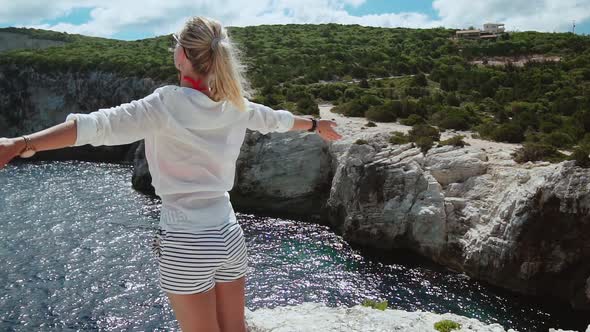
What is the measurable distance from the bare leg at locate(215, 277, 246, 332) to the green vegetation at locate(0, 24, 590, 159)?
360 inches

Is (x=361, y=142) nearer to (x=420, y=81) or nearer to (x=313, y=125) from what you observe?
(x=313, y=125)

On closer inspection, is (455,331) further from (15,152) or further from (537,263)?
(537,263)

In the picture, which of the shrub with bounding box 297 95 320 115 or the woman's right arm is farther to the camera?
the shrub with bounding box 297 95 320 115

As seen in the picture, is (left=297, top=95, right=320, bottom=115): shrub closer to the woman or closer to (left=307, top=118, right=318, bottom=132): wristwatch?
(left=307, top=118, right=318, bottom=132): wristwatch

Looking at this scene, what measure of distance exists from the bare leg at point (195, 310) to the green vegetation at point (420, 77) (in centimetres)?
945

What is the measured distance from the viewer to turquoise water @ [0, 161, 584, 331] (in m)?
19.8

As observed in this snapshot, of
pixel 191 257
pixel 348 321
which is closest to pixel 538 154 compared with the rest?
pixel 348 321

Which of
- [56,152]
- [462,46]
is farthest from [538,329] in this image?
[462,46]

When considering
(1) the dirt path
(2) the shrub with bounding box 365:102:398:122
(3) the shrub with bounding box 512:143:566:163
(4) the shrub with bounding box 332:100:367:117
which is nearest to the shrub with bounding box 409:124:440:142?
(1) the dirt path

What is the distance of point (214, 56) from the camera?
4.01 meters

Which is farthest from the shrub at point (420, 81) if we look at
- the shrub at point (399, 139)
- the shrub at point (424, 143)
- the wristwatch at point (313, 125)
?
the wristwatch at point (313, 125)

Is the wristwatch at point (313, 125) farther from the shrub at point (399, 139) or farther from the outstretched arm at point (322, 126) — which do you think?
the shrub at point (399, 139)

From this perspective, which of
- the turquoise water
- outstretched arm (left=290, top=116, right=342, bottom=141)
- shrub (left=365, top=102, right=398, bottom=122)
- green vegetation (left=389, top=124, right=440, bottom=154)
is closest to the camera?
outstretched arm (left=290, top=116, right=342, bottom=141)

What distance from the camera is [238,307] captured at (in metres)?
4.47
